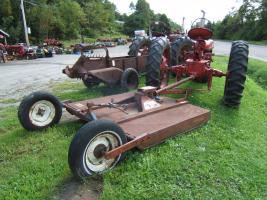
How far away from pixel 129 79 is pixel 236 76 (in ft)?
9.11

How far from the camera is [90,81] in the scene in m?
7.91

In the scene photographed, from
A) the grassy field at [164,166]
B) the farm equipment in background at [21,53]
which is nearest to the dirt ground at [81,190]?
the grassy field at [164,166]

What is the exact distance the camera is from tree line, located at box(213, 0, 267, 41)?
1832 inches

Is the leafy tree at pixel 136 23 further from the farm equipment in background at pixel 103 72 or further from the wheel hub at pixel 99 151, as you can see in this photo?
the wheel hub at pixel 99 151

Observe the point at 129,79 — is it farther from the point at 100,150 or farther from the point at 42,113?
the point at 100,150

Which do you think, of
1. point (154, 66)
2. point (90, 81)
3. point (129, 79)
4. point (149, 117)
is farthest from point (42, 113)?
point (90, 81)

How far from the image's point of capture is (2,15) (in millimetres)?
41781

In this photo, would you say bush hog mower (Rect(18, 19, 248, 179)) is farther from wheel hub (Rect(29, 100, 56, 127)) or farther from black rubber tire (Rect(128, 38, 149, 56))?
black rubber tire (Rect(128, 38, 149, 56))

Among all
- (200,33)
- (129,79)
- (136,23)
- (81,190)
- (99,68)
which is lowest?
(136,23)

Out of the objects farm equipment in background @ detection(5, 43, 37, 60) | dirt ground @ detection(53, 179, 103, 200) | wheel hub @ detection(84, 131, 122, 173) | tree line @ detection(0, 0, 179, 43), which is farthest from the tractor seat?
tree line @ detection(0, 0, 179, 43)

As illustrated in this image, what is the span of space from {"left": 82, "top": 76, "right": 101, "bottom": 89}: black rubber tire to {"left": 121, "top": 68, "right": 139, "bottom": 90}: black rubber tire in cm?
62

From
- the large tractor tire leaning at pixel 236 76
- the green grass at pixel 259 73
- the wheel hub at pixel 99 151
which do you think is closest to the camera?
the wheel hub at pixel 99 151

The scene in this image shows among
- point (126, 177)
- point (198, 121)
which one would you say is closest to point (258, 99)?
point (198, 121)

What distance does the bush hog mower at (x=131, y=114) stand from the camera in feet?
11.0
